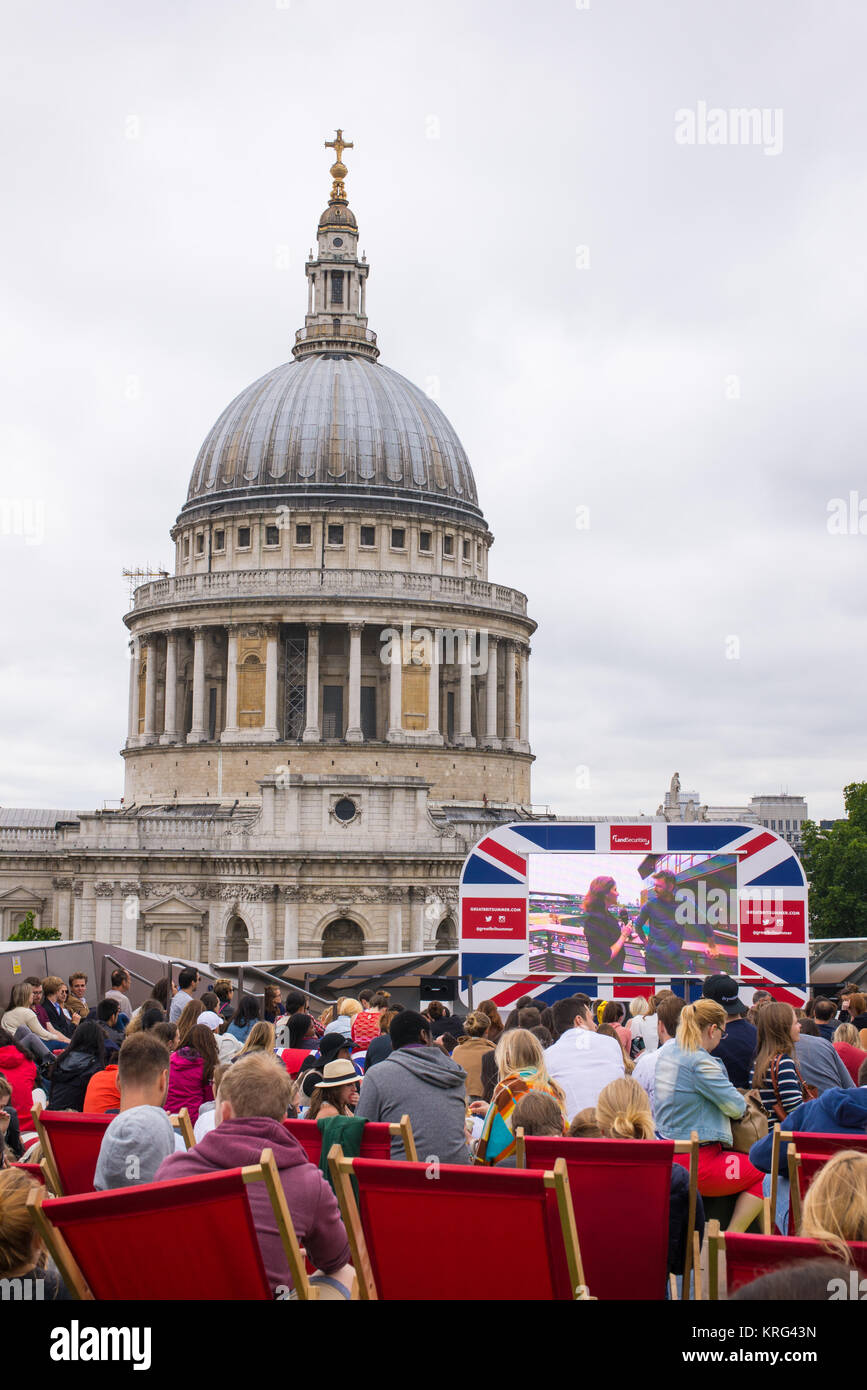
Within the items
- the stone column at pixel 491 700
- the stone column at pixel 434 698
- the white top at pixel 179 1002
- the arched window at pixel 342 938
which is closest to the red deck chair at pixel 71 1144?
the white top at pixel 179 1002

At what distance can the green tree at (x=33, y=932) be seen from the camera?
6581 centimetres

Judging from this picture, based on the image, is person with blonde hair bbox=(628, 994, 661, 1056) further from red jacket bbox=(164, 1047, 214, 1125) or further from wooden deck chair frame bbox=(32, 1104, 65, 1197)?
wooden deck chair frame bbox=(32, 1104, 65, 1197)

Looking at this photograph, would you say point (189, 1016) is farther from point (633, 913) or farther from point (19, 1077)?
point (633, 913)

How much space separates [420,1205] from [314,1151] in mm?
3045

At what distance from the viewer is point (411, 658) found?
77.8m

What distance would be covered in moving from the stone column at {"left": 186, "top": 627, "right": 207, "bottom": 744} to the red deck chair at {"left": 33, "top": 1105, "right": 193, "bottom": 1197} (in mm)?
68924

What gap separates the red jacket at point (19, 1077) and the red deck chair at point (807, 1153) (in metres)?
6.86

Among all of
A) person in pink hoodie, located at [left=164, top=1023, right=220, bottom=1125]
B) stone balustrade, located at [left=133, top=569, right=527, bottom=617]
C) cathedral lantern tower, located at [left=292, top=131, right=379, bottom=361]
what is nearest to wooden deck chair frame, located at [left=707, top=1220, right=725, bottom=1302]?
person in pink hoodie, located at [left=164, top=1023, right=220, bottom=1125]

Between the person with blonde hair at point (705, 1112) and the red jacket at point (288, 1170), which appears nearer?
the red jacket at point (288, 1170)

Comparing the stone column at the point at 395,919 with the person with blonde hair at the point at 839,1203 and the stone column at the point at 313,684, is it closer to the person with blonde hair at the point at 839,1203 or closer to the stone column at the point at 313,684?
the stone column at the point at 313,684

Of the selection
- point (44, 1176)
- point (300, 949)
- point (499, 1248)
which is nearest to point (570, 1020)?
point (44, 1176)

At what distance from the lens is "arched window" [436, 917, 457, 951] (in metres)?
67.2

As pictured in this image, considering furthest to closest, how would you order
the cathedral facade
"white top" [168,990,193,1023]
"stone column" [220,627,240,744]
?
"stone column" [220,627,240,744] → the cathedral facade → "white top" [168,990,193,1023]
